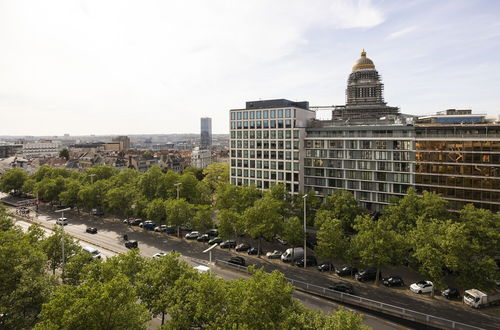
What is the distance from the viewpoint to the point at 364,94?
134 m

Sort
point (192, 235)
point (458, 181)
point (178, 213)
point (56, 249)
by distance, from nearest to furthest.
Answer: point (56, 249)
point (458, 181)
point (178, 213)
point (192, 235)

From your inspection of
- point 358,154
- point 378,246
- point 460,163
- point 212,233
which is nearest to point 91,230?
point 212,233

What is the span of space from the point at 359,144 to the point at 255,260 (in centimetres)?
3854

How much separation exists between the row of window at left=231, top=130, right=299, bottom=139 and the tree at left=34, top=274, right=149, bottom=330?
6610 cm

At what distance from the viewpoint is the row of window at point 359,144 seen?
72.8 meters

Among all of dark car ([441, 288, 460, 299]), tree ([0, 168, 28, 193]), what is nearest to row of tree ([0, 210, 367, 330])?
dark car ([441, 288, 460, 299])

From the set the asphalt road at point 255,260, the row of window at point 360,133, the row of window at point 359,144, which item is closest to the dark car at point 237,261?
the asphalt road at point 255,260

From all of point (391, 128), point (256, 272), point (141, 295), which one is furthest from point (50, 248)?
point (391, 128)

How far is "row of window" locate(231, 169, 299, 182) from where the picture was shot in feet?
285

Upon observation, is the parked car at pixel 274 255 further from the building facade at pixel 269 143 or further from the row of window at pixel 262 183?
Answer: the building facade at pixel 269 143

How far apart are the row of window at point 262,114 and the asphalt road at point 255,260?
134 ft

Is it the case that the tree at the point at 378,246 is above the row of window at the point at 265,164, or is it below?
below

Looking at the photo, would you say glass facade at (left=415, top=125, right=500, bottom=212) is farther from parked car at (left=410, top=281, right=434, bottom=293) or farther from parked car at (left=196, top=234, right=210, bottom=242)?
parked car at (left=196, top=234, right=210, bottom=242)

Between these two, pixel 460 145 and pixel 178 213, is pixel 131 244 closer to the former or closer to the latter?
pixel 178 213
